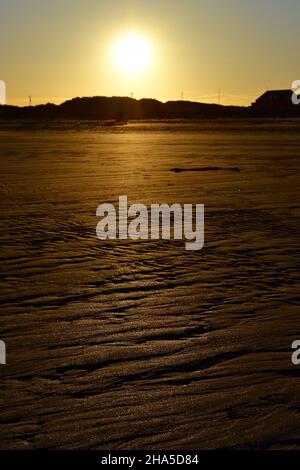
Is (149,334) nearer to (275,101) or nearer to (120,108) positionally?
(275,101)

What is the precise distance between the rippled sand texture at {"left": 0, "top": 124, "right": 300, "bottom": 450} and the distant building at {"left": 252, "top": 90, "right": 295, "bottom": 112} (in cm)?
8927

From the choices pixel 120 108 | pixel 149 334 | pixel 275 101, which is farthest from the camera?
pixel 120 108

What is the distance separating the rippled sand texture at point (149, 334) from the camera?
3.95 metres

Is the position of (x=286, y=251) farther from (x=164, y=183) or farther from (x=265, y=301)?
(x=164, y=183)

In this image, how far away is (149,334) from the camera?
17.6 ft

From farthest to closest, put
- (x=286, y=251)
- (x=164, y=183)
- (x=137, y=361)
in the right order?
(x=164, y=183) < (x=286, y=251) < (x=137, y=361)

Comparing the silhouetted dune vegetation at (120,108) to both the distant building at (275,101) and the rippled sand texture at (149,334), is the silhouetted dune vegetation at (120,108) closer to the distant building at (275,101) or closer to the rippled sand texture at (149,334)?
the distant building at (275,101)

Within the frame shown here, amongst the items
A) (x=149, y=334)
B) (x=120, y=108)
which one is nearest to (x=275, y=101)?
(x=120, y=108)

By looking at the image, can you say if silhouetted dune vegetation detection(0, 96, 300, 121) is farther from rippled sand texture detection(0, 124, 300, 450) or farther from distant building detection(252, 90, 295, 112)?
rippled sand texture detection(0, 124, 300, 450)

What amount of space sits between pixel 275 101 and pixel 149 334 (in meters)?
101

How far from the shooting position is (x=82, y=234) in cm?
920

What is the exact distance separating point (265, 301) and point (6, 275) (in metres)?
2.70
